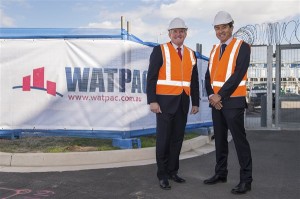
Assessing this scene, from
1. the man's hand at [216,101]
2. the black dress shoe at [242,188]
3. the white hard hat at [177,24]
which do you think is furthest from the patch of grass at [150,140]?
the white hard hat at [177,24]

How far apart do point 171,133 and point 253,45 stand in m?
7.48

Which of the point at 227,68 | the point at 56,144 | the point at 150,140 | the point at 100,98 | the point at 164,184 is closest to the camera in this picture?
the point at 227,68

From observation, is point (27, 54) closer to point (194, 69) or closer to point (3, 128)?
point (3, 128)

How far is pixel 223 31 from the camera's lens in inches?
183

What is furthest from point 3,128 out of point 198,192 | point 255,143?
point 255,143

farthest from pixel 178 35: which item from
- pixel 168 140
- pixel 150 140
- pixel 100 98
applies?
pixel 150 140

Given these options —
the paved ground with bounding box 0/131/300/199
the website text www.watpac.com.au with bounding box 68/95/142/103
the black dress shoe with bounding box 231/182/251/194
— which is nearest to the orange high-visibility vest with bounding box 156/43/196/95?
the paved ground with bounding box 0/131/300/199

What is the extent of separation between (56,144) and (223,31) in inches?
159

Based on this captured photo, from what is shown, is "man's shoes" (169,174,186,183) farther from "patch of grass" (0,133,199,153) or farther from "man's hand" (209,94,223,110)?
"patch of grass" (0,133,199,153)

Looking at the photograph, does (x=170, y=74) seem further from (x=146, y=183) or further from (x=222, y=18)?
(x=146, y=183)

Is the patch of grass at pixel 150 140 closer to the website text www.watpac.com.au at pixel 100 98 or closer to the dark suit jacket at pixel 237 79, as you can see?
the website text www.watpac.com.au at pixel 100 98

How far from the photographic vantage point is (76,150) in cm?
653

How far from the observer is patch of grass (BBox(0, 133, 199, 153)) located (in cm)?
653

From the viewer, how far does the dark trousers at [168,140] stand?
15.9ft
